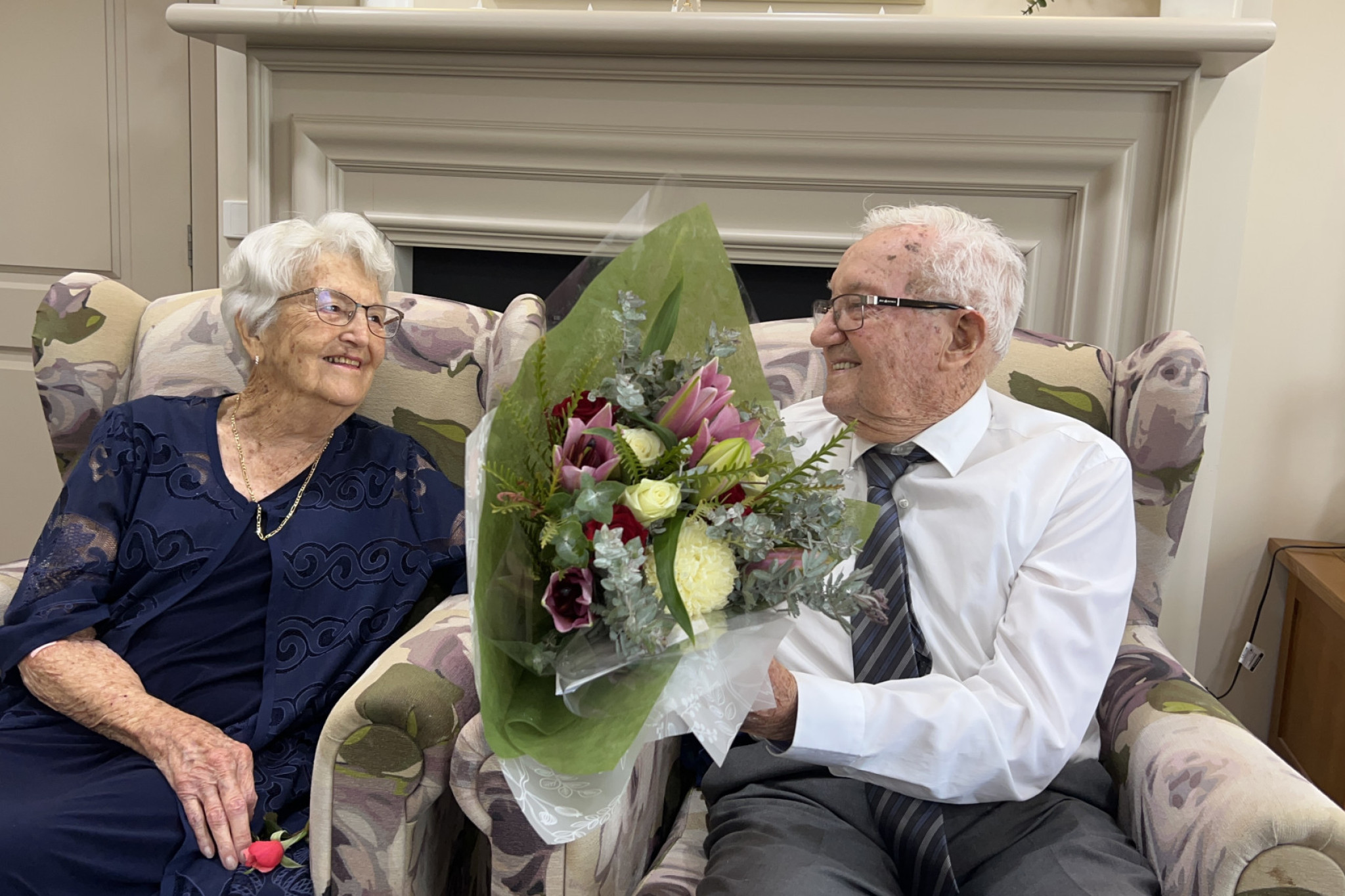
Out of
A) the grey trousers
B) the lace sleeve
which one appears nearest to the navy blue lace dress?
the lace sleeve

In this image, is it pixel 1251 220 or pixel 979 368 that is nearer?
pixel 979 368

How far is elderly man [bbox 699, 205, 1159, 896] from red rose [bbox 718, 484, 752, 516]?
0.97 ft

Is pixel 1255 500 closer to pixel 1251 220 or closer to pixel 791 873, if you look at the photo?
pixel 1251 220

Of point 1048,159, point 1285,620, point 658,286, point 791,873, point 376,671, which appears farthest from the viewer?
point 1285,620

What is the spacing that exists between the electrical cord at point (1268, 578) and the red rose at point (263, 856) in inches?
73.8

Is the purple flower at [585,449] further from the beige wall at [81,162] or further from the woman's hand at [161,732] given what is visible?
the beige wall at [81,162]

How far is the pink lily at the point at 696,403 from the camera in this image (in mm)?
829

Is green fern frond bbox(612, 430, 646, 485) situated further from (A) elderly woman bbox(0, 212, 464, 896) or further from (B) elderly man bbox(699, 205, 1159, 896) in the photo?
(A) elderly woman bbox(0, 212, 464, 896)

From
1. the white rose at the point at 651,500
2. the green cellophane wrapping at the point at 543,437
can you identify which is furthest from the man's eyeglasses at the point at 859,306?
the white rose at the point at 651,500

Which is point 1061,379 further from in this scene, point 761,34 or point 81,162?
point 81,162

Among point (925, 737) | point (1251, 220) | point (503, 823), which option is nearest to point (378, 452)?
point (503, 823)

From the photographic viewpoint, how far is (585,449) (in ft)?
2.67

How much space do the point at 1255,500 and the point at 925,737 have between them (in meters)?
1.54

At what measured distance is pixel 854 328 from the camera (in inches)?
50.2
